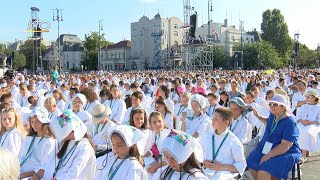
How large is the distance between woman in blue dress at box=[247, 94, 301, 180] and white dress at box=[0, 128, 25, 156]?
347 centimetres

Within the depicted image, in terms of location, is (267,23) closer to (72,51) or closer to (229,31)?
(229,31)

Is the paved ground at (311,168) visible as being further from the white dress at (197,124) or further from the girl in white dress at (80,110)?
the girl in white dress at (80,110)

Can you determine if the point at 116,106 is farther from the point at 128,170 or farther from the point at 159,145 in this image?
the point at 128,170

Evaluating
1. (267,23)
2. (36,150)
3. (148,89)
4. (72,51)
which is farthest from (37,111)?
(72,51)

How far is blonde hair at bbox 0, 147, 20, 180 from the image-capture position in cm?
187

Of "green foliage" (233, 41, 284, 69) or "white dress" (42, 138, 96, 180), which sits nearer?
"white dress" (42, 138, 96, 180)

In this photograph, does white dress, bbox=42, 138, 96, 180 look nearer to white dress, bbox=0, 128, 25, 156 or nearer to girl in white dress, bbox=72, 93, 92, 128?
white dress, bbox=0, 128, 25, 156

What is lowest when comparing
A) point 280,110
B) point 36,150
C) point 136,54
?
point 36,150

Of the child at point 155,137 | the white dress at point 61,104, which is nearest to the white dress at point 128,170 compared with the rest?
the child at point 155,137

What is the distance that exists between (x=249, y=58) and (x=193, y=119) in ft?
232

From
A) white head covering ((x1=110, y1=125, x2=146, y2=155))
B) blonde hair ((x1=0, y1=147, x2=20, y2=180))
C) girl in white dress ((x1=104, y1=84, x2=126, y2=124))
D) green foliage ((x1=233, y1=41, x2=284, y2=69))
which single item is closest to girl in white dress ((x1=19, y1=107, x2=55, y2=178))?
white head covering ((x1=110, y1=125, x2=146, y2=155))

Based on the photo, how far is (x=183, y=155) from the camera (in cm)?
375

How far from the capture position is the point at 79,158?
15.6ft

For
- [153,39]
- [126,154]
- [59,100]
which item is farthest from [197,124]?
[153,39]
